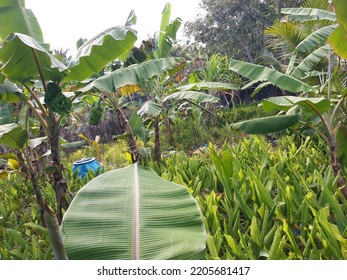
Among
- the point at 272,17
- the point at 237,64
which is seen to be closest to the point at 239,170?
the point at 237,64

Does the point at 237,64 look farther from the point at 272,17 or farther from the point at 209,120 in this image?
the point at 272,17

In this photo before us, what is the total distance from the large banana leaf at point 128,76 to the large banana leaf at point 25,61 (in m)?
0.31

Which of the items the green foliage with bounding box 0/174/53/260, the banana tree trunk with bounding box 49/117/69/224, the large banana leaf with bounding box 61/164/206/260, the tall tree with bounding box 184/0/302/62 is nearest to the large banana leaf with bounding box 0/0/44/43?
the banana tree trunk with bounding box 49/117/69/224

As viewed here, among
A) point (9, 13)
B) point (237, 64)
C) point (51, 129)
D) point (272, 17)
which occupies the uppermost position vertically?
point (272, 17)

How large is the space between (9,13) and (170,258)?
2.04 meters

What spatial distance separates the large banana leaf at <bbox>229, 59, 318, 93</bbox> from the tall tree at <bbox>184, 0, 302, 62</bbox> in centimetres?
1012

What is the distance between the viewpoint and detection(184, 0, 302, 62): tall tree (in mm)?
11613

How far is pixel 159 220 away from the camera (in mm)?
929

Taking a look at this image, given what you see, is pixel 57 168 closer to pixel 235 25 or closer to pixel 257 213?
pixel 257 213

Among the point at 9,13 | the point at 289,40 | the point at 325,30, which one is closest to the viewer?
the point at 9,13

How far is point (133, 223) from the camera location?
3.00 feet

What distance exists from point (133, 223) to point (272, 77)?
186 centimetres

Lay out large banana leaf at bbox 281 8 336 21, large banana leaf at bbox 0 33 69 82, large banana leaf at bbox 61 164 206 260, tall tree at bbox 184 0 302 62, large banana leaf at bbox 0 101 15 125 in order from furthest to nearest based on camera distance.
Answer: tall tree at bbox 184 0 302 62 → large banana leaf at bbox 281 8 336 21 → large banana leaf at bbox 0 101 15 125 → large banana leaf at bbox 0 33 69 82 → large banana leaf at bbox 61 164 206 260

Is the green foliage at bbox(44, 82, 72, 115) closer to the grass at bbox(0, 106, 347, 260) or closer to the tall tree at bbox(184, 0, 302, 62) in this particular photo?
the grass at bbox(0, 106, 347, 260)
